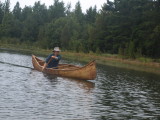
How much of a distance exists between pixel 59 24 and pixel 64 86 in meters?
72.1

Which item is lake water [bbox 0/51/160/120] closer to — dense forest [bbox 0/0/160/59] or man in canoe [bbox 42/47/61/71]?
man in canoe [bbox 42/47/61/71]

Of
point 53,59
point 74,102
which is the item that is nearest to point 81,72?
point 53,59

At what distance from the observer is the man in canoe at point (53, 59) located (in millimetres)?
25531

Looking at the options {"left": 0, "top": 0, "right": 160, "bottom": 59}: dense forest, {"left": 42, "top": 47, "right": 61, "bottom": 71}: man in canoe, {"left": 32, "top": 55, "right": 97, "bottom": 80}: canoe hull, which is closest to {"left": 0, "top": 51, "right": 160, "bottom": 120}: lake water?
{"left": 32, "top": 55, "right": 97, "bottom": 80}: canoe hull

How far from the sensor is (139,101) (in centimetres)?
1658

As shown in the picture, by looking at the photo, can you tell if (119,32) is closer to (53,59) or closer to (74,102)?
(53,59)

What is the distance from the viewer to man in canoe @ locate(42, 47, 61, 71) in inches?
1005

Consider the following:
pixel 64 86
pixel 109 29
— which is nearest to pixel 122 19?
pixel 109 29

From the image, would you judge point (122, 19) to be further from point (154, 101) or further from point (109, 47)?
point (154, 101)

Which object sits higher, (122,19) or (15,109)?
(122,19)

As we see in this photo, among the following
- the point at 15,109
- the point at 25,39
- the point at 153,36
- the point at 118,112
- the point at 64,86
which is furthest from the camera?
the point at 25,39

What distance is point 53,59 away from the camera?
26.2m

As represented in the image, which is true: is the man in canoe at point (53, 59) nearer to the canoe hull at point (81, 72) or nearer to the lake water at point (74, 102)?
the canoe hull at point (81, 72)

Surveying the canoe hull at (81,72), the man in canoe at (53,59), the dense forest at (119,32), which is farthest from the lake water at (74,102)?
the dense forest at (119,32)
